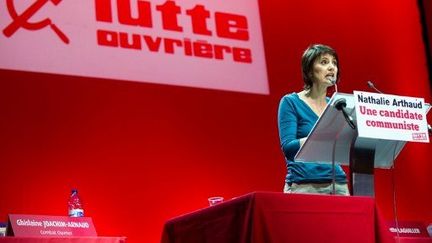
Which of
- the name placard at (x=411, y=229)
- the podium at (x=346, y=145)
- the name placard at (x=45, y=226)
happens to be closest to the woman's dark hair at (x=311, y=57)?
the podium at (x=346, y=145)

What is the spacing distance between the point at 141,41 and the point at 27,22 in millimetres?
700

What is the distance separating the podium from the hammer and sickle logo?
2.11 metres

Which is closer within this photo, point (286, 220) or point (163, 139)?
point (286, 220)

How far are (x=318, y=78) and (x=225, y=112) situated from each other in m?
1.73

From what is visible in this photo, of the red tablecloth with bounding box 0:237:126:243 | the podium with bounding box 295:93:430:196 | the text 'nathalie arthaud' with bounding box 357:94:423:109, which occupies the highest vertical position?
the text 'nathalie arthaud' with bounding box 357:94:423:109

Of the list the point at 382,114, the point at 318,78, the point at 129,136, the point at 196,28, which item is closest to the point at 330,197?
the point at 382,114

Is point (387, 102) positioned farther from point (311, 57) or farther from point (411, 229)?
point (411, 229)

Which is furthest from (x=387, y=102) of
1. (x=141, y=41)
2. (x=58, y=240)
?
(x=141, y=41)

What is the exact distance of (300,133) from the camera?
9.34 feet

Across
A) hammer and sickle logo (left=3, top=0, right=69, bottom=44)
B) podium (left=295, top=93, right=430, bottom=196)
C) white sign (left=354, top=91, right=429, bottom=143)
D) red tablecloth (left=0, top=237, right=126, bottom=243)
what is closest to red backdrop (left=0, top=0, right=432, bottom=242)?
hammer and sickle logo (left=3, top=0, right=69, bottom=44)

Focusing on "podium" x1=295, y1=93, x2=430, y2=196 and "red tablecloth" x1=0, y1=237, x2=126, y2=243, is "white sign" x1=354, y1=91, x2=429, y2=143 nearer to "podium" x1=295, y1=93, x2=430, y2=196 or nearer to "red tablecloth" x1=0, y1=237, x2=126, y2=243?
"podium" x1=295, y1=93, x2=430, y2=196

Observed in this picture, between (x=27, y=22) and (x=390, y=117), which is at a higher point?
(x=27, y=22)

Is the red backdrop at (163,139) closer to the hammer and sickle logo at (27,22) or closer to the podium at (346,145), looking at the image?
the hammer and sickle logo at (27,22)

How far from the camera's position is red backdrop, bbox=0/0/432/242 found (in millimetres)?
3945
